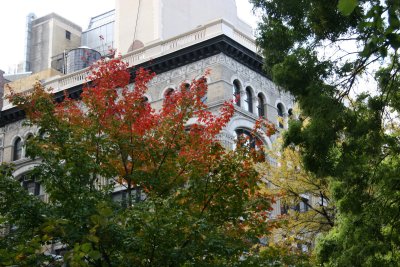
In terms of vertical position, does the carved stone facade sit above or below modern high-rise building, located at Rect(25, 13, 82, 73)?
below

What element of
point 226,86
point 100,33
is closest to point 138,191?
point 226,86

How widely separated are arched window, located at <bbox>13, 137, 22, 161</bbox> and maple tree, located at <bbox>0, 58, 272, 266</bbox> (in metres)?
19.1

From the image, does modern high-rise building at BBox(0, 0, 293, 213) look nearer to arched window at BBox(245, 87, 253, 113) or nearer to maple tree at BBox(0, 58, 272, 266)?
arched window at BBox(245, 87, 253, 113)

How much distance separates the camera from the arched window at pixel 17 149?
3762cm

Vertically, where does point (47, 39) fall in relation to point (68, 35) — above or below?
below

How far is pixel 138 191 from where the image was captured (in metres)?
18.3

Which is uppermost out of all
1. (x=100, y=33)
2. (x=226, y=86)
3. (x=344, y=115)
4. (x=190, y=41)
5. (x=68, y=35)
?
(x=100, y=33)

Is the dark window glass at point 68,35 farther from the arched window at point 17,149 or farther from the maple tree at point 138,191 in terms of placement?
the maple tree at point 138,191

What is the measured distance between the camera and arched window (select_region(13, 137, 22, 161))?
37.6 meters

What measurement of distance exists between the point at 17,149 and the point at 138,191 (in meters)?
21.5

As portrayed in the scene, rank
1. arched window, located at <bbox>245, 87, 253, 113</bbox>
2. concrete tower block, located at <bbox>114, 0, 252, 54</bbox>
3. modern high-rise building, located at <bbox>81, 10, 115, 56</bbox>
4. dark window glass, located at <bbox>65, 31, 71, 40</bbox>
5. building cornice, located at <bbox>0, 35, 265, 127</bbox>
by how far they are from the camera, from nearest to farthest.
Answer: building cornice, located at <bbox>0, 35, 265, 127</bbox>
arched window, located at <bbox>245, 87, 253, 113</bbox>
concrete tower block, located at <bbox>114, 0, 252, 54</bbox>
dark window glass, located at <bbox>65, 31, 71, 40</bbox>
modern high-rise building, located at <bbox>81, 10, 115, 56</bbox>

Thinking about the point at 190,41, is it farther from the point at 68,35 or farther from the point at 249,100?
the point at 68,35

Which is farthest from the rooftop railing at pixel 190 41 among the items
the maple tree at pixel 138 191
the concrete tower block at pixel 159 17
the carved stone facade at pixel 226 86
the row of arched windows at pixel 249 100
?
the maple tree at pixel 138 191

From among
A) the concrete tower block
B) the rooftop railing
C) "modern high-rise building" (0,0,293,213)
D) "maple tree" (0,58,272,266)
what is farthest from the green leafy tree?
the concrete tower block
